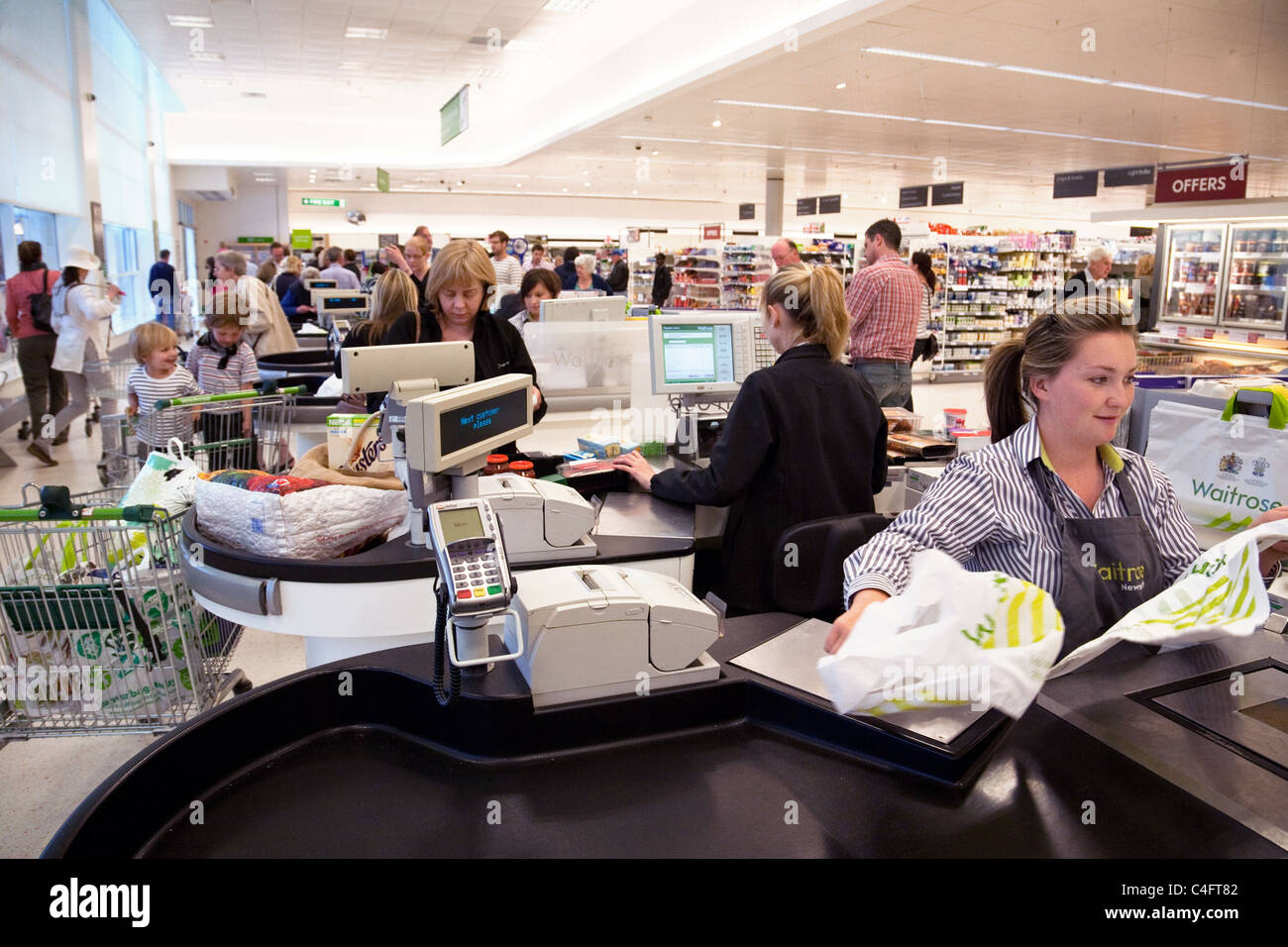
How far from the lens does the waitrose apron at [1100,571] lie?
176cm

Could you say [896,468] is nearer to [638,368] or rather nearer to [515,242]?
[638,368]

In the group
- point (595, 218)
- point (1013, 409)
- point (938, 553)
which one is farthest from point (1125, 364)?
point (595, 218)

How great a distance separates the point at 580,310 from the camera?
461 cm

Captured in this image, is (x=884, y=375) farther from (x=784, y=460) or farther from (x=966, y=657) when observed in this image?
(x=966, y=657)

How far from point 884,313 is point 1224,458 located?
3.71 m

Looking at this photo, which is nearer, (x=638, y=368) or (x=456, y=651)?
(x=456, y=651)

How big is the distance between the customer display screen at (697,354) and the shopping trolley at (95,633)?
2.01m

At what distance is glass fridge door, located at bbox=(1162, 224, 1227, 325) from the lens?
1006 cm

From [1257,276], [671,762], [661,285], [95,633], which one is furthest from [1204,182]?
[95,633]

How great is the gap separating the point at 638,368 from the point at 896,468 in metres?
1.27

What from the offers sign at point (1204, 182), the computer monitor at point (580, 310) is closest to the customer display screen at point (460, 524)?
the computer monitor at point (580, 310)

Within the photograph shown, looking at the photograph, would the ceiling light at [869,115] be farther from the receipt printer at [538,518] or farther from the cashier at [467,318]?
the receipt printer at [538,518]

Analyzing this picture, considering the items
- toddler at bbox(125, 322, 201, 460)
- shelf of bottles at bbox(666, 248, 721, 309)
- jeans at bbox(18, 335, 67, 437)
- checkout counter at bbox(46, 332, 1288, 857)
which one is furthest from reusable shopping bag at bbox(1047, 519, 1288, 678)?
shelf of bottles at bbox(666, 248, 721, 309)

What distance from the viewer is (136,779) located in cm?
127
